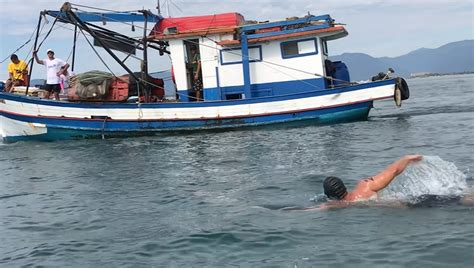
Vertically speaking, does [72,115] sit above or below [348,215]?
above

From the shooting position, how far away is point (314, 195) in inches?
363

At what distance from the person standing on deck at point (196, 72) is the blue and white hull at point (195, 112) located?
1367 millimetres

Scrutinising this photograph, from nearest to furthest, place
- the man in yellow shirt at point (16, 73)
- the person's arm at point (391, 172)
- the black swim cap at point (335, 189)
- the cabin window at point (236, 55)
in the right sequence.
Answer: the person's arm at point (391, 172)
the black swim cap at point (335, 189)
the cabin window at point (236, 55)
the man in yellow shirt at point (16, 73)

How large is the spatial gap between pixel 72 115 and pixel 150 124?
9.05 feet

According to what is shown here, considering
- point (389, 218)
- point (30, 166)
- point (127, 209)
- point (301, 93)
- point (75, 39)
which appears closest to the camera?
point (389, 218)

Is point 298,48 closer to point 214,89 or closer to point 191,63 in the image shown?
point 214,89

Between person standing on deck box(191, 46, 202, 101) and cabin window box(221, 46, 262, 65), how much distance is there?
0.98m

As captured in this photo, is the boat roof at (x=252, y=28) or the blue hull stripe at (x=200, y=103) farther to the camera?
the boat roof at (x=252, y=28)

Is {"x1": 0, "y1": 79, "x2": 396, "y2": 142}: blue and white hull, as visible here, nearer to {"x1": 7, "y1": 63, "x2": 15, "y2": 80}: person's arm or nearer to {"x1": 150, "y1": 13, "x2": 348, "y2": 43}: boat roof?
{"x1": 7, "y1": 63, "x2": 15, "y2": 80}: person's arm

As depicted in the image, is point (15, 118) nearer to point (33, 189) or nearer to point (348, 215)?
point (33, 189)

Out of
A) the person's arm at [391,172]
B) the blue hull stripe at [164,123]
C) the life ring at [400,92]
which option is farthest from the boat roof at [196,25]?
the person's arm at [391,172]

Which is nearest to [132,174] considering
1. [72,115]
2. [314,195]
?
[314,195]

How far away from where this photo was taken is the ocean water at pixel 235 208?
6.44 metres

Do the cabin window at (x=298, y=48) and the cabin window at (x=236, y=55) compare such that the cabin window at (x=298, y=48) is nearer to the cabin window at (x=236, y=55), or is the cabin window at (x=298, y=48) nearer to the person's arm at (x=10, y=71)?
the cabin window at (x=236, y=55)
